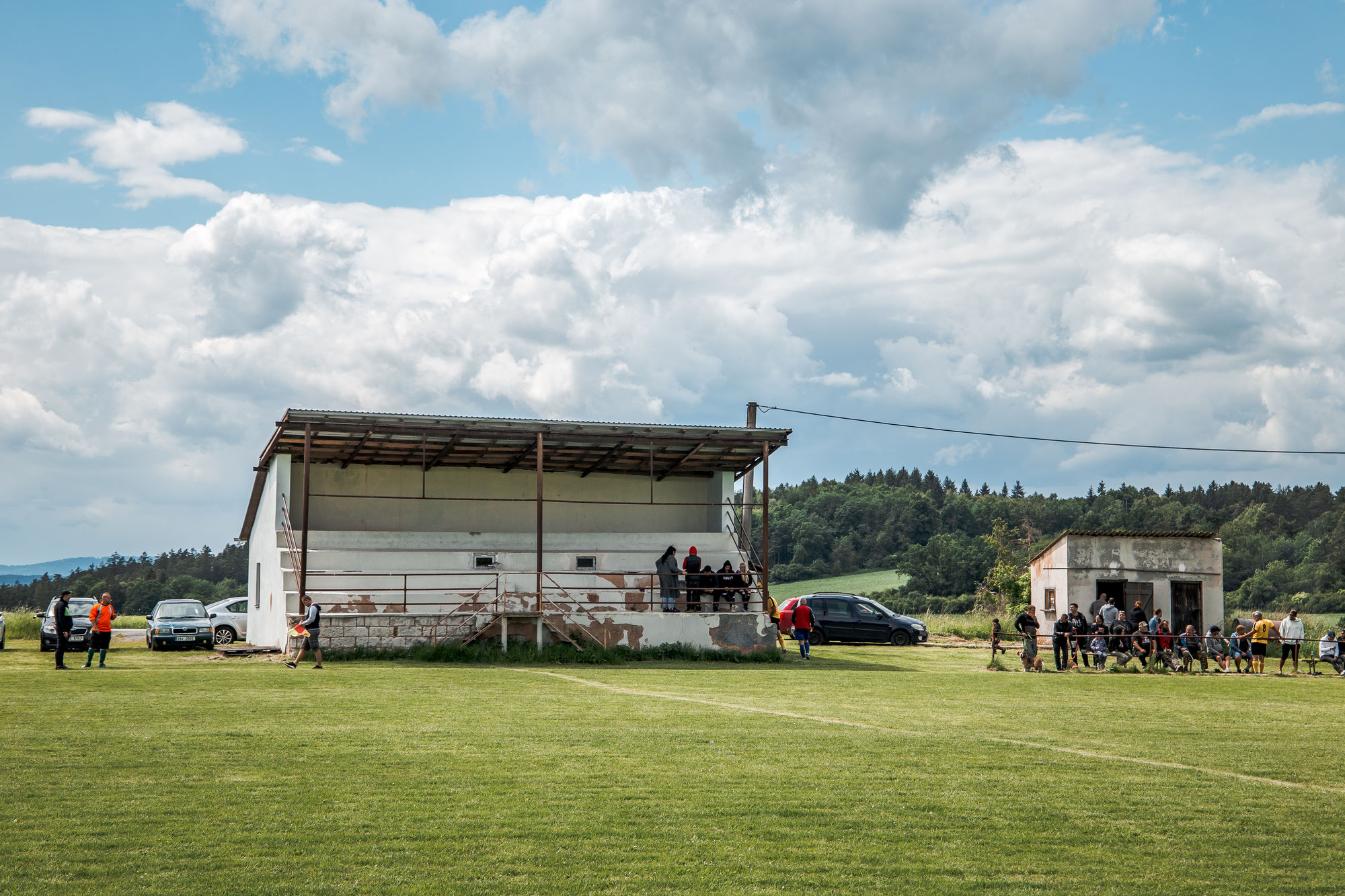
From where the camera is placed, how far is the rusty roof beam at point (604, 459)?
90.5ft

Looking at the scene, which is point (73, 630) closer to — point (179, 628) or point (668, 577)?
point (179, 628)

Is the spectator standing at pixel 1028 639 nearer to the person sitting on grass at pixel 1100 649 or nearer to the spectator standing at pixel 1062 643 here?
the spectator standing at pixel 1062 643

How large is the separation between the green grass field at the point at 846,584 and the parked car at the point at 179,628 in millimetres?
54918

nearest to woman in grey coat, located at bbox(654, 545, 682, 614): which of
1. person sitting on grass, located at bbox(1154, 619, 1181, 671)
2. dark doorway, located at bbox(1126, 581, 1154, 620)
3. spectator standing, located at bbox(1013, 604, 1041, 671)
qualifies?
spectator standing, located at bbox(1013, 604, 1041, 671)

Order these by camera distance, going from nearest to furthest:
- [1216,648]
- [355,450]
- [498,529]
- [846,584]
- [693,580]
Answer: [1216,648]
[693,580]
[355,450]
[498,529]
[846,584]

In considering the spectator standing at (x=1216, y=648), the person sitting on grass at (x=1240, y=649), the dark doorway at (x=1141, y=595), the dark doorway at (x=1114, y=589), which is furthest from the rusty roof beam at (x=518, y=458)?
the dark doorway at (x=1141, y=595)

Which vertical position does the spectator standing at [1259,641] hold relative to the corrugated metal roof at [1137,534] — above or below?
below

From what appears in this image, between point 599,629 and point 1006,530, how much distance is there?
58911 millimetres

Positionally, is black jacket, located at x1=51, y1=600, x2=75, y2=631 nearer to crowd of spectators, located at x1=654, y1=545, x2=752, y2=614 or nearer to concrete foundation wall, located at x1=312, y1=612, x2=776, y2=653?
concrete foundation wall, located at x1=312, y1=612, x2=776, y2=653

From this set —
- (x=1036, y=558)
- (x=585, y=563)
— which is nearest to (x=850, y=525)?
Result: (x=1036, y=558)

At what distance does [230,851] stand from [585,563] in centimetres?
2175

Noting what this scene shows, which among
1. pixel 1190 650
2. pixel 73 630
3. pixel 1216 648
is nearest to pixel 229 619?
pixel 73 630

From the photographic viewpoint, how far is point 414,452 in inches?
1125

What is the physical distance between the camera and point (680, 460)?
97.1 ft
